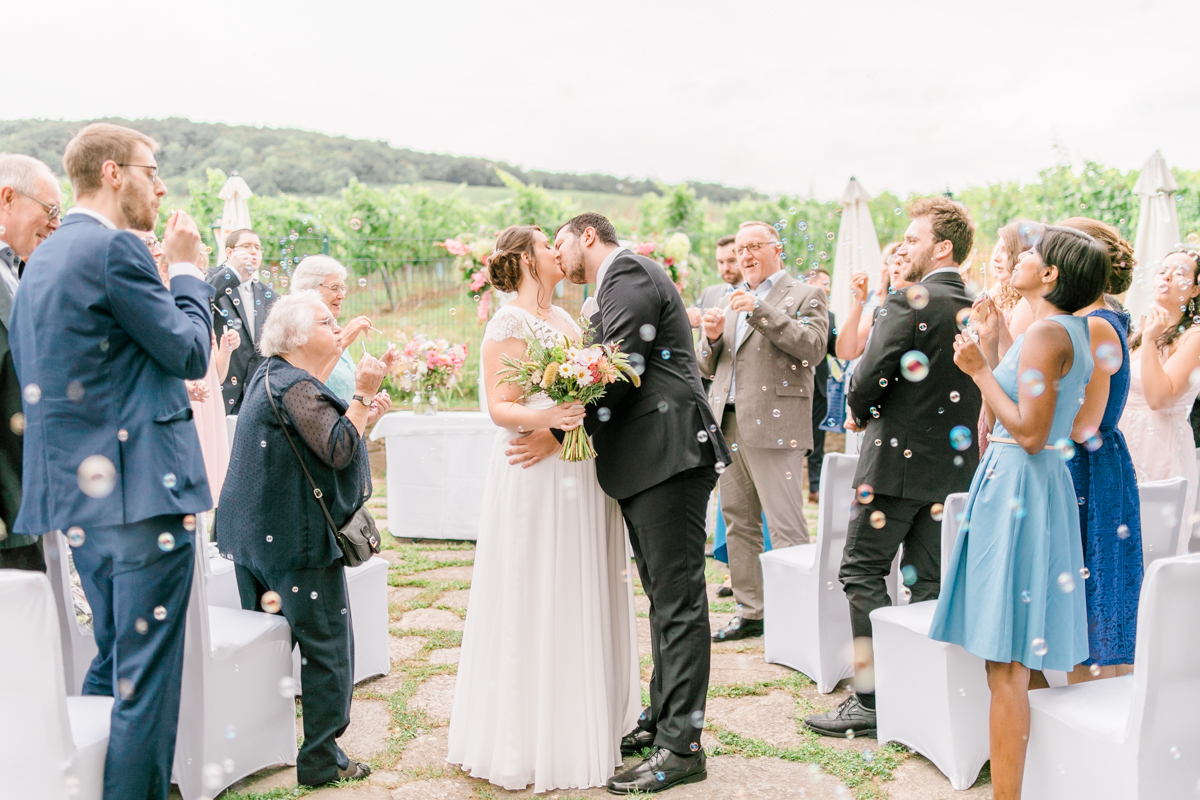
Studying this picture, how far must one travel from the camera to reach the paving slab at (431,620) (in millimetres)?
4645

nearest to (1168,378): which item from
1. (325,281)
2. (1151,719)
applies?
(1151,719)

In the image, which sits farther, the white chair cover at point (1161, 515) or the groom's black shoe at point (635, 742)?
the groom's black shoe at point (635, 742)

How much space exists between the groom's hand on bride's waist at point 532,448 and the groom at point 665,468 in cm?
16

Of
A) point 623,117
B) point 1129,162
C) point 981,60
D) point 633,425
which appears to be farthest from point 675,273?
point 623,117

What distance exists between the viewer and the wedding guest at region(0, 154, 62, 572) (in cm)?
265

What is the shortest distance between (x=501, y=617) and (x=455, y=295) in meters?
8.15

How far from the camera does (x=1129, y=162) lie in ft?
Result: 40.4

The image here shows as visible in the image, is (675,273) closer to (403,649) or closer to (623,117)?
(403,649)

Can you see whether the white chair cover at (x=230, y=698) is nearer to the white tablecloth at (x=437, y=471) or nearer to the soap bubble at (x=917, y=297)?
the soap bubble at (x=917, y=297)

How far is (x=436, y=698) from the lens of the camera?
3707 millimetres

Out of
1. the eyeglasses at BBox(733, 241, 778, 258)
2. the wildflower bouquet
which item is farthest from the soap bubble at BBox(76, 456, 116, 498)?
the wildflower bouquet

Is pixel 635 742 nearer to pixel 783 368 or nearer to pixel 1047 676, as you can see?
pixel 1047 676

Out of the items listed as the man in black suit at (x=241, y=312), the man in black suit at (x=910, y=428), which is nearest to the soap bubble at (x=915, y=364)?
the man in black suit at (x=910, y=428)

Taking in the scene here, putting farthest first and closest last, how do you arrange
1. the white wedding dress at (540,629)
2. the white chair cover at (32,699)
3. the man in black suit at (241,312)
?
1. the man in black suit at (241,312)
2. the white wedding dress at (540,629)
3. the white chair cover at (32,699)
